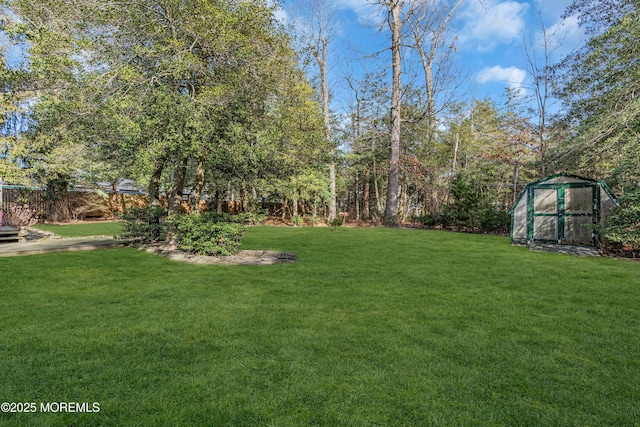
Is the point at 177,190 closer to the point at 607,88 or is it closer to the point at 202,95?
the point at 202,95

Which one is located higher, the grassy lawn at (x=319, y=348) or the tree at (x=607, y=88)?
the tree at (x=607, y=88)

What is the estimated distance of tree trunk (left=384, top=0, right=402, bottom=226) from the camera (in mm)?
17000

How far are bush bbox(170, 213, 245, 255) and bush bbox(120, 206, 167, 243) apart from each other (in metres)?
1.77

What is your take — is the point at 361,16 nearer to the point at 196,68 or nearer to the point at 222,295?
the point at 196,68

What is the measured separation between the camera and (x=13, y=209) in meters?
14.1

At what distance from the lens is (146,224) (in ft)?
29.0

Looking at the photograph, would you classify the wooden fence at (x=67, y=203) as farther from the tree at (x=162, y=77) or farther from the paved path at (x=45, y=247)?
the tree at (x=162, y=77)

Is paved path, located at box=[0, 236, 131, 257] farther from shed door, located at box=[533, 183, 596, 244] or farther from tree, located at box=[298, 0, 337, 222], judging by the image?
tree, located at box=[298, 0, 337, 222]

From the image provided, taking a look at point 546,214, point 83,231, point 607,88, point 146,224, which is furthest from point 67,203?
point 607,88

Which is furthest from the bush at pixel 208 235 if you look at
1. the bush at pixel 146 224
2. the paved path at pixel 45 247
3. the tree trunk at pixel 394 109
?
the tree trunk at pixel 394 109

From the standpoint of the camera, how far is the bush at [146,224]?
29.0ft

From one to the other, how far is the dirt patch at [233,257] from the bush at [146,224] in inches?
26.1

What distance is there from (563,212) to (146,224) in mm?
12301

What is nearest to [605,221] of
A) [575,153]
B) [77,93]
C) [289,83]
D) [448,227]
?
[575,153]
